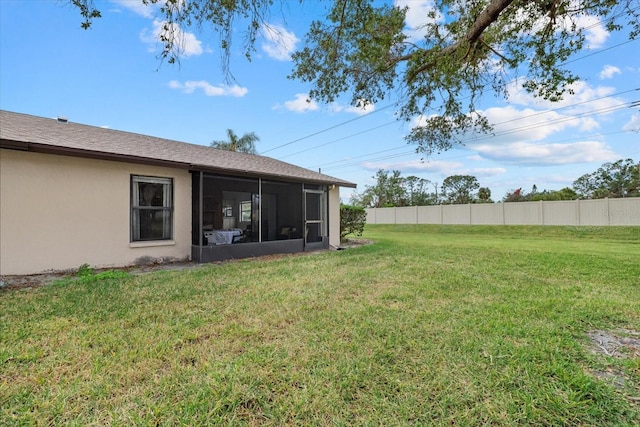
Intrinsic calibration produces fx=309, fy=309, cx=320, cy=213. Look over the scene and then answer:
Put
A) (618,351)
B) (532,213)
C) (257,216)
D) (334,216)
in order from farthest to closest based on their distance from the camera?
1. (532,213)
2. (334,216)
3. (257,216)
4. (618,351)

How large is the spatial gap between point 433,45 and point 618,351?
6414 millimetres

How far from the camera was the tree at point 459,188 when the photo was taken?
38.2 metres

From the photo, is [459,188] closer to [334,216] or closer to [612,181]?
[612,181]

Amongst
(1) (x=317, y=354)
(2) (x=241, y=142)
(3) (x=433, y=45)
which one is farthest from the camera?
(2) (x=241, y=142)

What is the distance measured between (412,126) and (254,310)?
326 inches

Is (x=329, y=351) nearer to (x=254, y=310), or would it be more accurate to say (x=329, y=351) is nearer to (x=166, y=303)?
(x=254, y=310)

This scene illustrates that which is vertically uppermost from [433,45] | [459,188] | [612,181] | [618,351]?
[433,45]

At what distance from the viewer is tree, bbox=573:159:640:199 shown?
26.2 m

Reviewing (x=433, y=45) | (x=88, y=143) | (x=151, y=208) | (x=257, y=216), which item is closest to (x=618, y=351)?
(x=433, y=45)

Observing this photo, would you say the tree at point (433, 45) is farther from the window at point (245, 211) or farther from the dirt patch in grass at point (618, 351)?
the window at point (245, 211)

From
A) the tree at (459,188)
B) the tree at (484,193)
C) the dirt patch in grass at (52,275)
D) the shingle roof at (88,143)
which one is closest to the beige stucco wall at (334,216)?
the shingle roof at (88,143)

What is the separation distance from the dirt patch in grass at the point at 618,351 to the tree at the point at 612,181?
31.8m

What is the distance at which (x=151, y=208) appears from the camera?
8008 mm

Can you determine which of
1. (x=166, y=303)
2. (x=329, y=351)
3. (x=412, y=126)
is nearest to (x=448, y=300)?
(x=329, y=351)
